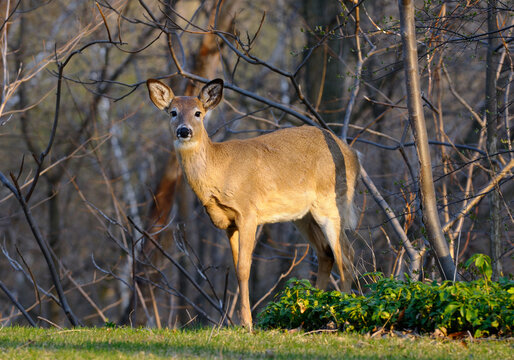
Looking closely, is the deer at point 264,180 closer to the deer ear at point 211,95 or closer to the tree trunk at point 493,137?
the deer ear at point 211,95

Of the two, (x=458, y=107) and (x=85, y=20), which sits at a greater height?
(x=85, y=20)

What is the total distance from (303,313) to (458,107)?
1481 cm

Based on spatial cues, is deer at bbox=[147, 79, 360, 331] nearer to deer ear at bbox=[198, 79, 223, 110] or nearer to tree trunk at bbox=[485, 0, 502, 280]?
deer ear at bbox=[198, 79, 223, 110]

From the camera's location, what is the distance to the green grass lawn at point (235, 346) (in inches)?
210

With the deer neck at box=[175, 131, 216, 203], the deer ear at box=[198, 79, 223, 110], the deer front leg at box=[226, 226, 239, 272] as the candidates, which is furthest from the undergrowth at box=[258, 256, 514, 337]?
the deer ear at box=[198, 79, 223, 110]

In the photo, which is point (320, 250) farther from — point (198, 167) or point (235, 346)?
point (235, 346)

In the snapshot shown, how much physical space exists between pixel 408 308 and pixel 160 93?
13.9 ft

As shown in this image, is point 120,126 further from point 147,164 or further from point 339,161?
point 339,161

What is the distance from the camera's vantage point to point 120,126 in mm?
22016

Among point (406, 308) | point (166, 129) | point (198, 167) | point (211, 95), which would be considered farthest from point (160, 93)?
point (166, 129)

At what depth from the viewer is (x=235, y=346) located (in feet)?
19.3

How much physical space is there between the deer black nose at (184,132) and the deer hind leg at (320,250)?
86.0 inches

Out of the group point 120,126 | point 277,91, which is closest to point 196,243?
point 120,126

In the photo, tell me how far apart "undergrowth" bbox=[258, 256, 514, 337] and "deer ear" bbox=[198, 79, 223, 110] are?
2722mm
